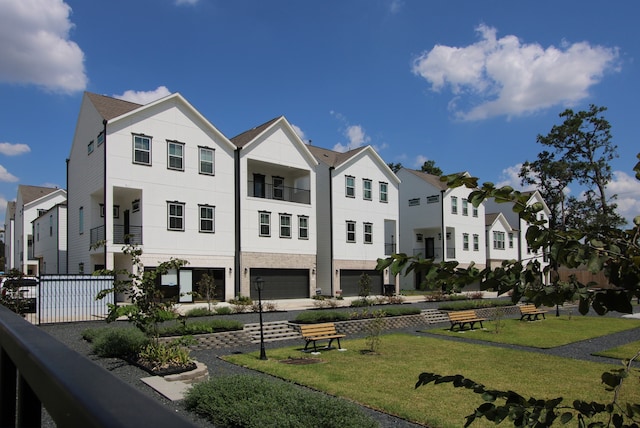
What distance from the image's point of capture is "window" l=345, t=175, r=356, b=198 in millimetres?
38169

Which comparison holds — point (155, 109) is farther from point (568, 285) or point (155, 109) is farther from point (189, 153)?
point (568, 285)

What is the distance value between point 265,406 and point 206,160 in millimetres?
24421

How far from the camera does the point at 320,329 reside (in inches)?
659

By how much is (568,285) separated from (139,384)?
31.7 ft

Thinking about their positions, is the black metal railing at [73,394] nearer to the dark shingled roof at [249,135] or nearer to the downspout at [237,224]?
the downspout at [237,224]

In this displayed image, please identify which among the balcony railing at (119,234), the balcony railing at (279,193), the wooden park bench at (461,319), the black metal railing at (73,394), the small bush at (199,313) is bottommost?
the wooden park bench at (461,319)

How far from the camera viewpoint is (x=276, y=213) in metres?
33.1

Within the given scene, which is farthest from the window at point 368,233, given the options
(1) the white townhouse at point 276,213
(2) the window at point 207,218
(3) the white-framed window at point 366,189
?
(2) the window at point 207,218

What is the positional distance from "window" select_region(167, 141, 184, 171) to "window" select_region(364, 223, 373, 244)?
638 inches

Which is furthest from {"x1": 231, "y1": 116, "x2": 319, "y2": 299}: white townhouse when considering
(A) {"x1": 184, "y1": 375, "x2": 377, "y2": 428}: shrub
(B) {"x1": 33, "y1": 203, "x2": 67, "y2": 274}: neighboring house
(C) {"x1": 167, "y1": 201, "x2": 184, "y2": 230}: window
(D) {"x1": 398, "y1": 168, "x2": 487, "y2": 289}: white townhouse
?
(A) {"x1": 184, "y1": 375, "x2": 377, "y2": 428}: shrub

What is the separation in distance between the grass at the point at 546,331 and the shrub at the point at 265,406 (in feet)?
42.2

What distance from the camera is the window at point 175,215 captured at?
27812mm

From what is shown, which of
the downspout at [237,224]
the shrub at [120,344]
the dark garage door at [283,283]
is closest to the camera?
the shrub at [120,344]

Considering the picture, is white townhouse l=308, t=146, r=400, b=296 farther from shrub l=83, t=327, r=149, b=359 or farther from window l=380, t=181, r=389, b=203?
shrub l=83, t=327, r=149, b=359
